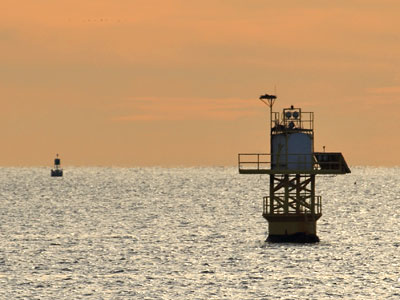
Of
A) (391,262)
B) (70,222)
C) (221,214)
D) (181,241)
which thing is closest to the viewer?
(391,262)

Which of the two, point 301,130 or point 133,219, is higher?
point 301,130

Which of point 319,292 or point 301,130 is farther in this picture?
point 301,130

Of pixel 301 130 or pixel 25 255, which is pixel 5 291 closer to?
pixel 25 255

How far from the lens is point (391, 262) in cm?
6694

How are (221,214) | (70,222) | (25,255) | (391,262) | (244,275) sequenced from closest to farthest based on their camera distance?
(244,275), (391,262), (25,255), (70,222), (221,214)

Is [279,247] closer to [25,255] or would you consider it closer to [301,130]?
[301,130]

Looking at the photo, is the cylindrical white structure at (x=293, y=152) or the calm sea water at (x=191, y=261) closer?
the calm sea water at (x=191, y=261)

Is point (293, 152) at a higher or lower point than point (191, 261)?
higher

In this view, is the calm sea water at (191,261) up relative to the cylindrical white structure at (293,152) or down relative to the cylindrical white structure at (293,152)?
down

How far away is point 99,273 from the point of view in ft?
201

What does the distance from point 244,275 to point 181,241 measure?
23407 millimetres

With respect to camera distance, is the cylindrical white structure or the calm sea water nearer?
the calm sea water

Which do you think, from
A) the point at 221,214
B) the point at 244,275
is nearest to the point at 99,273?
the point at 244,275

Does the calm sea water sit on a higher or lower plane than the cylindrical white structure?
lower
